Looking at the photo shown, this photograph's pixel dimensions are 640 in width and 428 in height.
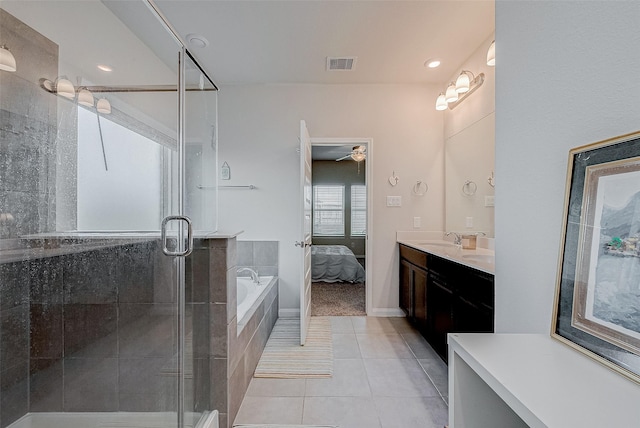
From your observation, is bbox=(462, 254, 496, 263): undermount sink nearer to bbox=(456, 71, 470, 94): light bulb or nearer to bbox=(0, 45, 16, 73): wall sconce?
bbox=(456, 71, 470, 94): light bulb

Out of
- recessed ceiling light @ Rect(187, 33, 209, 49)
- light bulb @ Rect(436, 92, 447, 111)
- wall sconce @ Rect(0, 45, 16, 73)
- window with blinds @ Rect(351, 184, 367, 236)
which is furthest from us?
window with blinds @ Rect(351, 184, 367, 236)

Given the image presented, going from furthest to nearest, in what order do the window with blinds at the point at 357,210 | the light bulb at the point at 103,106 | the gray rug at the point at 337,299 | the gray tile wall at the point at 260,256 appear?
the window with blinds at the point at 357,210 < the gray rug at the point at 337,299 < the gray tile wall at the point at 260,256 < the light bulb at the point at 103,106

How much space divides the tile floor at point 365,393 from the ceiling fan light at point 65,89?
6.12 feet

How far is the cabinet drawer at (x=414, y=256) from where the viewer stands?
2541 millimetres

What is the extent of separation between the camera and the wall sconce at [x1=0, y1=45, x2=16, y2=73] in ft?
3.07

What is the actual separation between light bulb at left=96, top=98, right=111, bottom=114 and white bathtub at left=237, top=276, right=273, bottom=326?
58.5 inches

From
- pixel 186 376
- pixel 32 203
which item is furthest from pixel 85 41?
pixel 186 376

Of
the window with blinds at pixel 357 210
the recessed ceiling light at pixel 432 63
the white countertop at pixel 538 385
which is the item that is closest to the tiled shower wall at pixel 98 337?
the white countertop at pixel 538 385

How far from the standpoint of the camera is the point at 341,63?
112 inches

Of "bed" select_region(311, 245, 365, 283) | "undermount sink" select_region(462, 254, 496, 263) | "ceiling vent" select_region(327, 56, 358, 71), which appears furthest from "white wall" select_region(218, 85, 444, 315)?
"bed" select_region(311, 245, 365, 283)

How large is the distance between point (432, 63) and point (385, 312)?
276cm

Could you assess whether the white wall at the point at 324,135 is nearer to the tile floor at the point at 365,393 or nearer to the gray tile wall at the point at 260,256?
the gray tile wall at the point at 260,256

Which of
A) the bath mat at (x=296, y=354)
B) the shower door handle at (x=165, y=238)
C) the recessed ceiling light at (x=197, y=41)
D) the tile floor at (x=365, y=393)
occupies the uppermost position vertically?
the recessed ceiling light at (x=197, y=41)

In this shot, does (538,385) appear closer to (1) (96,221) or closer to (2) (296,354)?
(1) (96,221)
